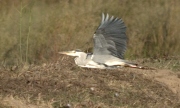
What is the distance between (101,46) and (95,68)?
0.72m

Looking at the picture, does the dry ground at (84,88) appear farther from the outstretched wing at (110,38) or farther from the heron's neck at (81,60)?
the outstretched wing at (110,38)

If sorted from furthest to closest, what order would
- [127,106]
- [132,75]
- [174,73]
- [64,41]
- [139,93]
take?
[64,41] → [174,73] → [132,75] → [139,93] → [127,106]

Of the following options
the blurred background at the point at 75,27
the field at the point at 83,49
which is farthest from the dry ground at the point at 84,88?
the blurred background at the point at 75,27

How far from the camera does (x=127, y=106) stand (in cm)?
667

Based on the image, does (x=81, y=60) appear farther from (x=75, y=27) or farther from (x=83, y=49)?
(x=75, y=27)

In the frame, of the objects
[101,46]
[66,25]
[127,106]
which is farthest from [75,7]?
[127,106]

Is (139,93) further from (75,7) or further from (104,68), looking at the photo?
(75,7)

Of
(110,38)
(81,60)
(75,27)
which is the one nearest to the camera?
(110,38)

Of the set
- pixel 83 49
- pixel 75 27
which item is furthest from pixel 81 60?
pixel 75 27

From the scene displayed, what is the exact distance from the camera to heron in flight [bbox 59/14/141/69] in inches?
280

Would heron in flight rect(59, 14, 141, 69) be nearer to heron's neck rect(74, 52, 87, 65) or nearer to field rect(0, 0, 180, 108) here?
heron's neck rect(74, 52, 87, 65)

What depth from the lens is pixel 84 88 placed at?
6988mm

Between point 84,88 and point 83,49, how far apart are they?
9.70 feet

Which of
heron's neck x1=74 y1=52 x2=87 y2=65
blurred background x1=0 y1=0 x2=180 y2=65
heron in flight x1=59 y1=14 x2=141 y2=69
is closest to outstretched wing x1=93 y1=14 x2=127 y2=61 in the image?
heron in flight x1=59 y1=14 x2=141 y2=69
